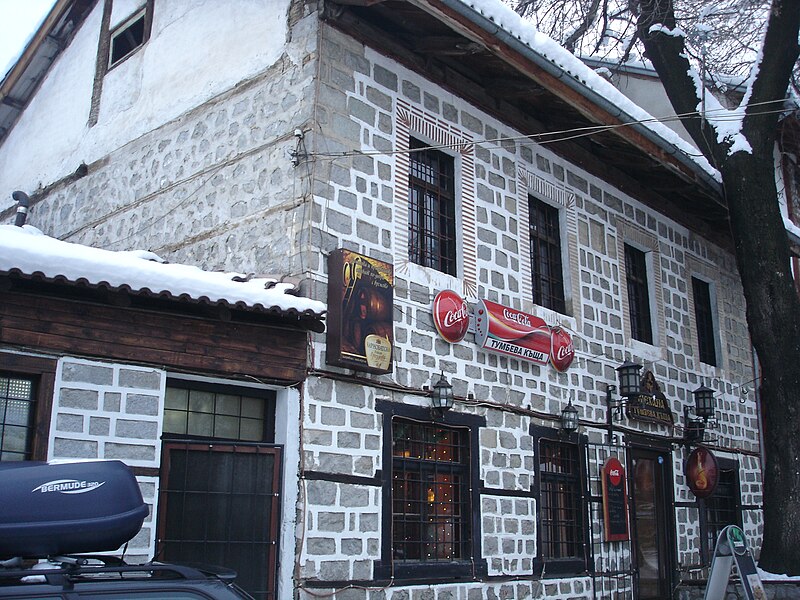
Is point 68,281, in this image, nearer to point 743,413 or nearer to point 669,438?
point 669,438

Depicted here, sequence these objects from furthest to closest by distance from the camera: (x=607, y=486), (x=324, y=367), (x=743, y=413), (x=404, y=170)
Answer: (x=743, y=413), (x=607, y=486), (x=404, y=170), (x=324, y=367)

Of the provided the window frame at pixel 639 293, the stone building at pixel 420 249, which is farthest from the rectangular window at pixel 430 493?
the window frame at pixel 639 293

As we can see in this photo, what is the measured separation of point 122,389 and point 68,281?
1.07 m

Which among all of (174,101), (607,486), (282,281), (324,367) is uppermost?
(174,101)

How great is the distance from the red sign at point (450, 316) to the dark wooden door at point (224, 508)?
2309 millimetres

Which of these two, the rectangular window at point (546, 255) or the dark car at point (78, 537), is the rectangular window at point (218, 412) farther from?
the rectangular window at point (546, 255)

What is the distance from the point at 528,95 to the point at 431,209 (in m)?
2.05

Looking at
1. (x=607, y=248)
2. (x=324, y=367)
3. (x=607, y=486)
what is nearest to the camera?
(x=324, y=367)

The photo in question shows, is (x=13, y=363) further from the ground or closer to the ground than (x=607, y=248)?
closer to the ground

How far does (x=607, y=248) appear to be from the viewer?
41.3 feet

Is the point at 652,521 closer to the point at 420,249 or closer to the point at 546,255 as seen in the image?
the point at 546,255

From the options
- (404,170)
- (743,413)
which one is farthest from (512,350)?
(743,413)

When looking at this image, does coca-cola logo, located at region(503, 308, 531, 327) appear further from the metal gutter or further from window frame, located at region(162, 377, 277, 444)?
window frame, located at region(162, 377, 277, 444)

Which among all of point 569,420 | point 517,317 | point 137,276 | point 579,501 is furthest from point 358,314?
point 579,501
